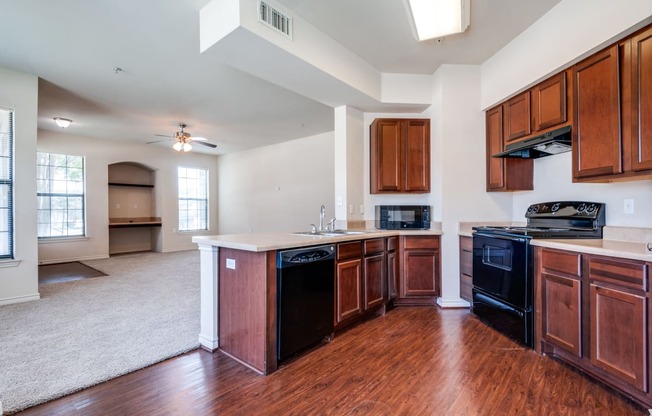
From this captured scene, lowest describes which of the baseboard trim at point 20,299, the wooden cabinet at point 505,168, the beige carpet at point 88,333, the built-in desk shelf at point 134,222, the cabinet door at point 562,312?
the beige carpet at point 88,333

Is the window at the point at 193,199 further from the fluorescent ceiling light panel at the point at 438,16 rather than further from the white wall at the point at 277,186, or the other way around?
the fluorescent ceiling light panel at the point at 438,16

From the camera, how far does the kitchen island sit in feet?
6.83

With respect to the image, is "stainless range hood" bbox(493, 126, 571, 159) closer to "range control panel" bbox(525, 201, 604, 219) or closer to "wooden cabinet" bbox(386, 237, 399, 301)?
"range control panel" bbox(525, 201, 604, 219)

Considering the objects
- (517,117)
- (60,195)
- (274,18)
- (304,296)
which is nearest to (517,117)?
(517,117)

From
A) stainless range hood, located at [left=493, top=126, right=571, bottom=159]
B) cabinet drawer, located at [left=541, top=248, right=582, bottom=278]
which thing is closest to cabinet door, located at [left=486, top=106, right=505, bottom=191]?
stainless range hood, located at [left=493, top=126, right=571, bottom=159]

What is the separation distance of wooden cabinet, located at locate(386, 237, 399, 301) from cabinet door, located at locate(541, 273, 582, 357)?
1.41m

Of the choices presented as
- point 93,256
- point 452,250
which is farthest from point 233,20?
point 93,256

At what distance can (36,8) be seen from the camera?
8.23 feet

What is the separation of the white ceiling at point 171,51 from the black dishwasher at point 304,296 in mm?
1869

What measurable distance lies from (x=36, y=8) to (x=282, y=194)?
5.38 metres

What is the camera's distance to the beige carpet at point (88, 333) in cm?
200

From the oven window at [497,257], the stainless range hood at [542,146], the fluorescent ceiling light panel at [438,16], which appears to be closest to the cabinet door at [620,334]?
the oven window at [497,257]

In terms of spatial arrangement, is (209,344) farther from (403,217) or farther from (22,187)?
(22,187)

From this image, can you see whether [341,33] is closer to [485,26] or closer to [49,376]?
[485,26]
